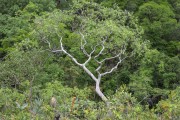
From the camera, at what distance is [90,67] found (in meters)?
15.3

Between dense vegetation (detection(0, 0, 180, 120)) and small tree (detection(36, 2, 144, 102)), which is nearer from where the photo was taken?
dense vegetation (detection(0, 0, 180, 120))

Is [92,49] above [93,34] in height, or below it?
below

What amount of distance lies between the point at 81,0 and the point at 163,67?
5.49 m

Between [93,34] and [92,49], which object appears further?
Answer: [92,49]

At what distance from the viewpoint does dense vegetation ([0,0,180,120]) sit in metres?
13.1

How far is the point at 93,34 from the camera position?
14820mm

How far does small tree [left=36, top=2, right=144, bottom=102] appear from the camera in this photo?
14703 millimetres

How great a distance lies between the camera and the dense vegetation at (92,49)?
13.1 meters

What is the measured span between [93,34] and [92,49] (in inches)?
31.9

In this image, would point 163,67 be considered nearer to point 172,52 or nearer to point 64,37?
point 172,52

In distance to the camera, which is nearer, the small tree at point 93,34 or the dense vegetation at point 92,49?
the dense vegetation at point 92,49

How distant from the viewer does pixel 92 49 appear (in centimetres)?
1527

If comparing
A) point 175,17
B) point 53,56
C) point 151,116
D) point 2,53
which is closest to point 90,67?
point 53,56

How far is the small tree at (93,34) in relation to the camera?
14703 mm
